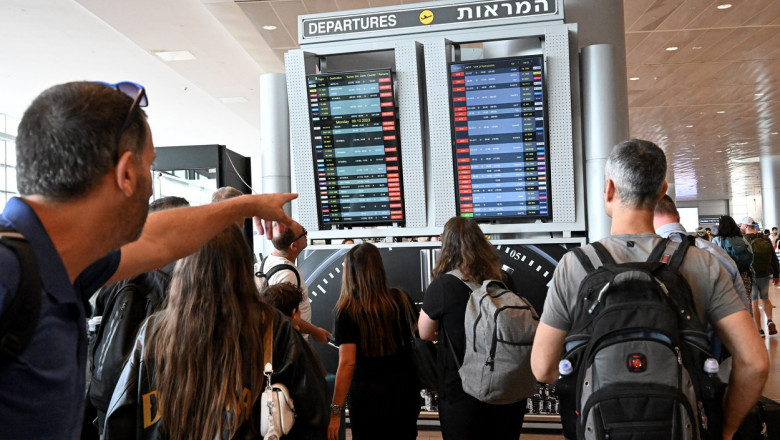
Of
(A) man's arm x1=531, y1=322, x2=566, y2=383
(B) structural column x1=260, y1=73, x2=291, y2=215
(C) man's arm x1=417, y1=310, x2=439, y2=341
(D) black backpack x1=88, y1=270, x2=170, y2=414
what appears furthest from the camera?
(B) structural column x1=260, y1=73, x2=291, y2=215

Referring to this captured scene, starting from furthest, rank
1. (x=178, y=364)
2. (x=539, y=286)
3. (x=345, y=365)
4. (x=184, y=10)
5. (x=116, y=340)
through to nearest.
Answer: (x=184, y=10) < (x=539, y=286) < (x=345, y=365) < (x=116, y=340) < (x=178, y=364)

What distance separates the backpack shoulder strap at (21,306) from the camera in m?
1.06

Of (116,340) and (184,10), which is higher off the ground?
(184,10)

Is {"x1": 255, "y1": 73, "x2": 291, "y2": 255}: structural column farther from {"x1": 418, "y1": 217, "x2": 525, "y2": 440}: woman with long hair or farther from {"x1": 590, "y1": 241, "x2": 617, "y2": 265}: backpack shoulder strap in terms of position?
{"x1": 590, "y1": 241, "x2": 617, "y2": 265}: backpack shoulder strap

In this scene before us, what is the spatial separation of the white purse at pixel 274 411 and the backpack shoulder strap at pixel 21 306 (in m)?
0.99

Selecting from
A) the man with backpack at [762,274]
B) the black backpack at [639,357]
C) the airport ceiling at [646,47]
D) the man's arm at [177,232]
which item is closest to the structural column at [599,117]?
the black backpack at [639,357]

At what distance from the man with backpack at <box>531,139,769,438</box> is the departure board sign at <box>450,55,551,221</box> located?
83.3 inches

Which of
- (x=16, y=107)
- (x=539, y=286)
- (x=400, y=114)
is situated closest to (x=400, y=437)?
(x=539, y=286)

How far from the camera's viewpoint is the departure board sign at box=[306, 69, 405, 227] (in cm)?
467

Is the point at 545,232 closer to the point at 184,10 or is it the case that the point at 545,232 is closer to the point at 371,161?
the point at 371,161

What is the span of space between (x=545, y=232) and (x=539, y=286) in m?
0.42

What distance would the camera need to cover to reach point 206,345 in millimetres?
2016

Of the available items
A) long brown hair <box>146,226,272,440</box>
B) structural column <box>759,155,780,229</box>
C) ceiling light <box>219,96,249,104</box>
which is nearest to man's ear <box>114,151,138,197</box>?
long brown hair <box>146,226,272,440</box>

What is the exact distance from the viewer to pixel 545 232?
4.73m
